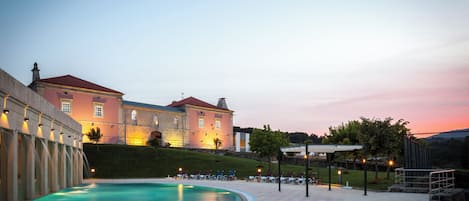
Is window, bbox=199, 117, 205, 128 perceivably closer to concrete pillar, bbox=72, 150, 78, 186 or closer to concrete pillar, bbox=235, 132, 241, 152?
concrete pillar, bbox=235, 132, 241, 152

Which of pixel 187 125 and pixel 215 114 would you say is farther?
pixel 215 114

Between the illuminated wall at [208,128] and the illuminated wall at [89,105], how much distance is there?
13.7m

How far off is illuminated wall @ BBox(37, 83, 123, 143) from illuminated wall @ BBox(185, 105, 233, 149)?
1373 centimetres

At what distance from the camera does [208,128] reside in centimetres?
7256

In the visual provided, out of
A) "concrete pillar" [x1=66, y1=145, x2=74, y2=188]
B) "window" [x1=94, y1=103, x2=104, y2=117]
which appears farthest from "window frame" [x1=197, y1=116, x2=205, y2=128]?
"concrete pillar" [x1=66, y1=145, x2=74, y2=188]

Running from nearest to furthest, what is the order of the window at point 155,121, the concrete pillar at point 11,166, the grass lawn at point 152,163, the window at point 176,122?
the concrete pillar at point 11,166 → the grass lawn at point 152,163 → the window at point 155,121 → the window at point 176,122

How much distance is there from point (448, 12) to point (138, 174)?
108ft

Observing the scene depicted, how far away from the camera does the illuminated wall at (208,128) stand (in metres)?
69.8

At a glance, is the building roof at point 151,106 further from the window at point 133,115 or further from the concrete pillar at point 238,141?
the concrete pillar at point 238,141

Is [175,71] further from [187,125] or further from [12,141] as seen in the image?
[12,141]

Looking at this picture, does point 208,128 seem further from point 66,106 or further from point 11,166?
point 11,166

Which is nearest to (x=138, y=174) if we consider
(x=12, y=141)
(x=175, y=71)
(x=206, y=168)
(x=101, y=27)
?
(x=206, y=168)

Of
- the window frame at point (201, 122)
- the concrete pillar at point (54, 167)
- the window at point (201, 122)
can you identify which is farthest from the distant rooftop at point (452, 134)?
the window at point (201, 122)

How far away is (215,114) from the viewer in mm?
74250
